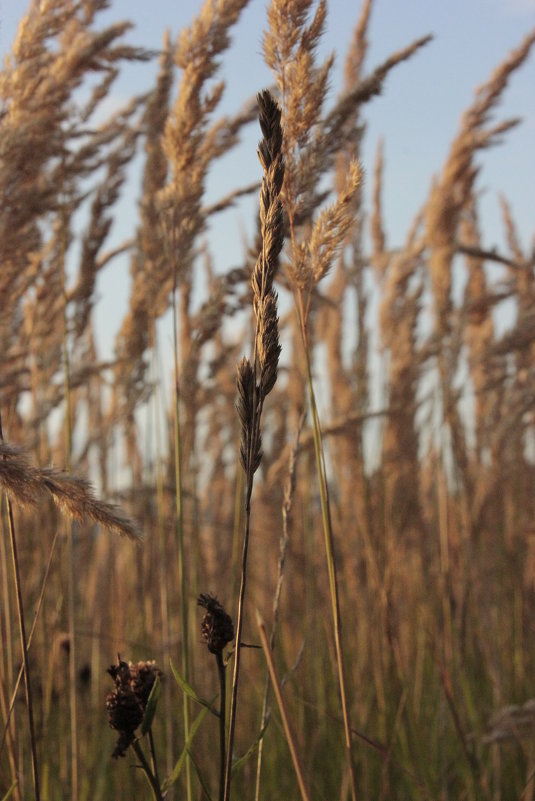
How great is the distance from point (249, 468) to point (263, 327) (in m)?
0.13

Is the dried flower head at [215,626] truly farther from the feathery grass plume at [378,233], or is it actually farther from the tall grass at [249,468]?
the feathery grass plume at [378,233]

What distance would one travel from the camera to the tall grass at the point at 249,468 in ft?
3.38

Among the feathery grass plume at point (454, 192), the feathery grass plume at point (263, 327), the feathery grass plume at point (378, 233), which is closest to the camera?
the feathery grass plume at point (263, 327)

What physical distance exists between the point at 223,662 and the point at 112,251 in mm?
1848

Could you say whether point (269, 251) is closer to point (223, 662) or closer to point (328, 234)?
point (328, 234)

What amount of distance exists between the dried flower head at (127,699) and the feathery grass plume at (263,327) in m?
0.11

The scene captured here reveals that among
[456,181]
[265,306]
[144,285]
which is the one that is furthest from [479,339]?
[265,306]

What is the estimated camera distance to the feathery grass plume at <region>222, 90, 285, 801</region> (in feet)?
2.65

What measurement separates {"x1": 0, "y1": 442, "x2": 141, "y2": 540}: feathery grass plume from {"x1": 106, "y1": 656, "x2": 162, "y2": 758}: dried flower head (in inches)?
5.6

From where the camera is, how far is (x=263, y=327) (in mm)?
816

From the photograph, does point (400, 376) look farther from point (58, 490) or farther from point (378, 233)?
point (58, 490)

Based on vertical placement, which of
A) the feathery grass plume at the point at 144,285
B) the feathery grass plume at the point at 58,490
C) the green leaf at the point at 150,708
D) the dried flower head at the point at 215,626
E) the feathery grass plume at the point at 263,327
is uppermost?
the feathery grass plume at the point at 144,285

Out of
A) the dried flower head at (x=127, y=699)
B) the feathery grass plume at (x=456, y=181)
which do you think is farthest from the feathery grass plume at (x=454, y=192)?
the dried flower head at (x=127, y=699)

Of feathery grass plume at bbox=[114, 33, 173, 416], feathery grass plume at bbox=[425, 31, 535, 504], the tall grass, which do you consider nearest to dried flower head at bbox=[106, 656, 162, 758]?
the tall grass
